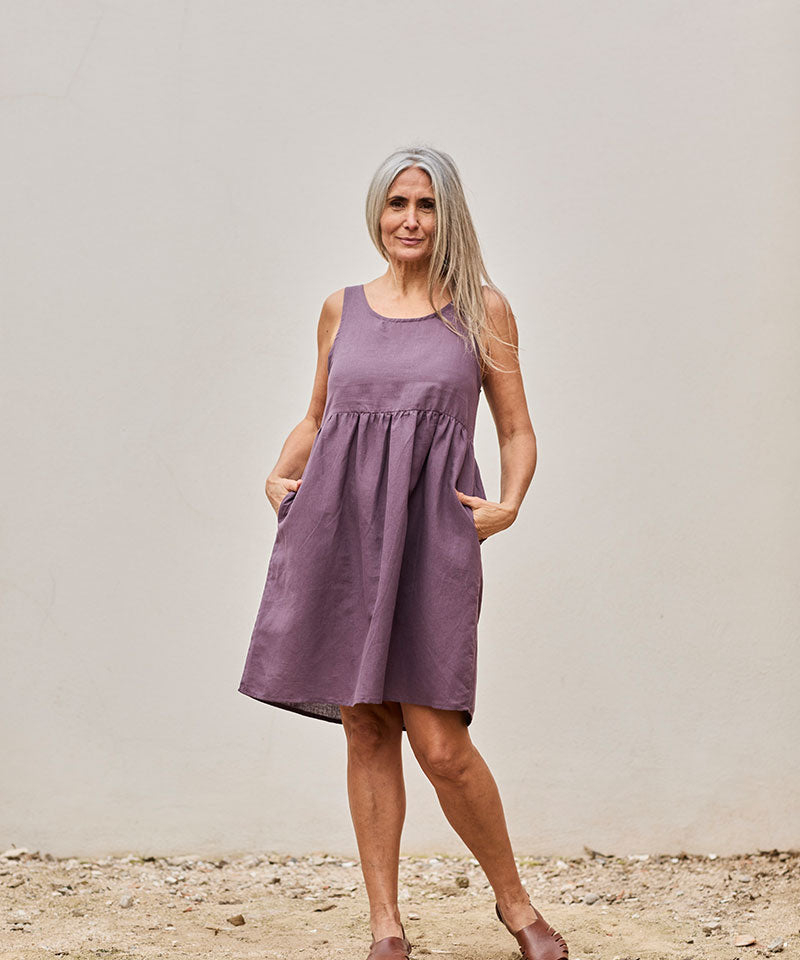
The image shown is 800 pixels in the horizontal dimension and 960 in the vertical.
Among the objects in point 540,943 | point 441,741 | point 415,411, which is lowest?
point 540,943

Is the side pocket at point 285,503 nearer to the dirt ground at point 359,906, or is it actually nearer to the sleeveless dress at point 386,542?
the sleeveless dress at point 386,542

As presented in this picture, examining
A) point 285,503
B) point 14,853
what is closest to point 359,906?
point 14,853

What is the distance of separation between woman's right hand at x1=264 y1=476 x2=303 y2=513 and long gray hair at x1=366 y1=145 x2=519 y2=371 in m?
0.46

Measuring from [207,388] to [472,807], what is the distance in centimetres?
152

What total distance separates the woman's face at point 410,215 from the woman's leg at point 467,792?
0.94 m

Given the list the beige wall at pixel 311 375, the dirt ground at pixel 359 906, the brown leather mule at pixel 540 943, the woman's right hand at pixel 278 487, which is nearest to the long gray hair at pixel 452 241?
the woman's right hand at pixel 278 487

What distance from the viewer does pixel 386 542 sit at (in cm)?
236

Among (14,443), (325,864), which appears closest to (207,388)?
(14,443)

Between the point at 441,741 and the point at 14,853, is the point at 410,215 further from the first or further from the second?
the point at 14,853

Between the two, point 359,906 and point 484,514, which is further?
point 359,906

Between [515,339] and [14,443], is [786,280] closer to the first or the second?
[515,339]

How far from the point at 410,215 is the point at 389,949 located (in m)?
1.47

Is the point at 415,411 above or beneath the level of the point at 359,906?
above

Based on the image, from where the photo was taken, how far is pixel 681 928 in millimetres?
2906
